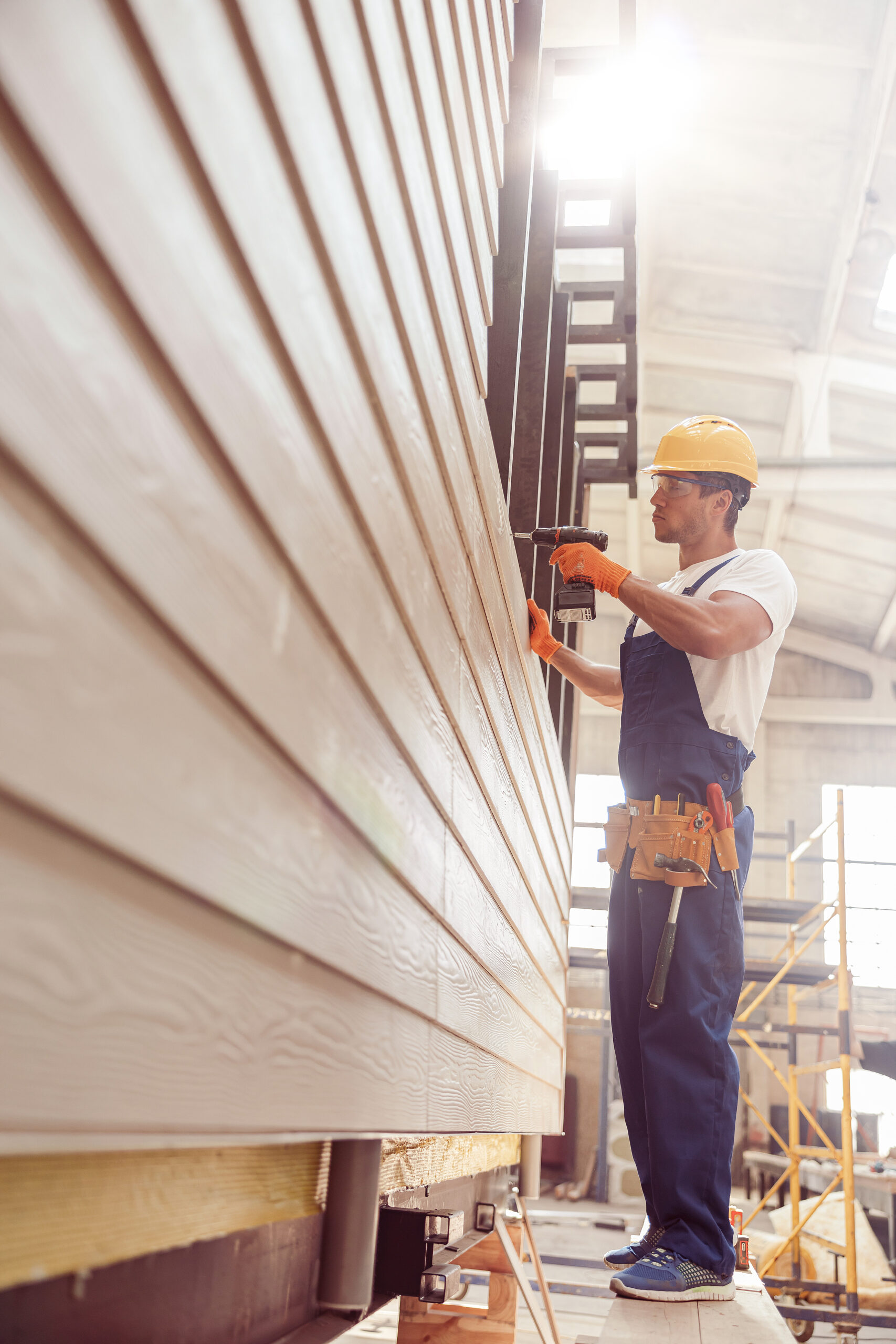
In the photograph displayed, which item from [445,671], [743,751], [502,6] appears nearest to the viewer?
[445,671]

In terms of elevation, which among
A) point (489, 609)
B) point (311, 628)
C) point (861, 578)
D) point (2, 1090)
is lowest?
point (2, 1090)

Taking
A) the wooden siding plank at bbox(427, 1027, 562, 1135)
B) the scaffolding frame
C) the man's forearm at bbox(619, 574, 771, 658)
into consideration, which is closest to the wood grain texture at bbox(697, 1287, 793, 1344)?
the wooden siding plank at bbox(427, 1027, 562, 1135)

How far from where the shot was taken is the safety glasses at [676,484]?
305 centimetres

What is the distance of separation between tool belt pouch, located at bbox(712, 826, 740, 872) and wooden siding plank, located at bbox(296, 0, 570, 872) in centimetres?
54

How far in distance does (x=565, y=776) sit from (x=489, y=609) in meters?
2.98

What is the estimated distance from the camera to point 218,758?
31.1 inches

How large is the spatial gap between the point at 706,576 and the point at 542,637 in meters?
0.51

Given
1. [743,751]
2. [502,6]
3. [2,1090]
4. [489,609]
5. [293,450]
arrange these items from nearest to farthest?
[2,1090] → [293,450] → [489,609] → [502,6] → [743,751]

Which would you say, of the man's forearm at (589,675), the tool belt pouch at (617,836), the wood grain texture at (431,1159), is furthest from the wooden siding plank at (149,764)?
the man's forearm at (589,675)

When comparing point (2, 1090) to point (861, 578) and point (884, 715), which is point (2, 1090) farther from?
point (884, 715)

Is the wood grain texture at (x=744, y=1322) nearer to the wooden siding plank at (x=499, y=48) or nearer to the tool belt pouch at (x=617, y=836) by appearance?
the tool belt pouch at (x=617, y=836)

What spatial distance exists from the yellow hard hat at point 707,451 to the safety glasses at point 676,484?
1.5 inches

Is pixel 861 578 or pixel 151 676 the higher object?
pixel 861 578

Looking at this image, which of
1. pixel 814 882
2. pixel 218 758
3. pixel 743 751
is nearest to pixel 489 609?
pixel 743 751
